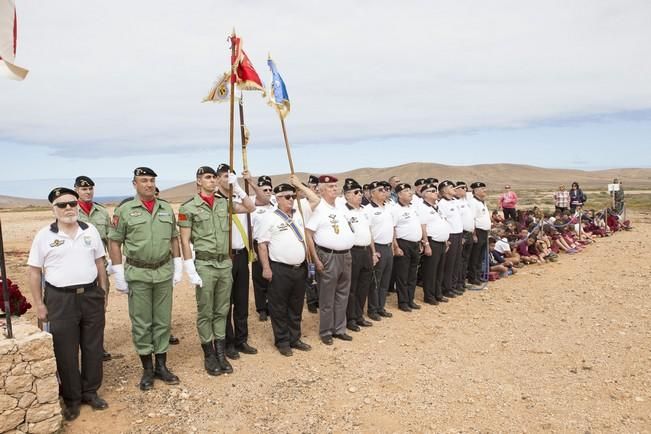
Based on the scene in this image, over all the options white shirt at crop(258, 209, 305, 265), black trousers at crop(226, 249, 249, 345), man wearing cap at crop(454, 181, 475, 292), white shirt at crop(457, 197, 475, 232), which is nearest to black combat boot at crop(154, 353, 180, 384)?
black trousers at crop(226, 249, 249, 345)

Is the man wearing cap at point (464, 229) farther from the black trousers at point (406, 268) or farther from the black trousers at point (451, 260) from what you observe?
the black trousers at point (406, 268)

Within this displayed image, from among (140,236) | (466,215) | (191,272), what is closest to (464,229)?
(466,215)

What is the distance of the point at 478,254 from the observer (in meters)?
9.49

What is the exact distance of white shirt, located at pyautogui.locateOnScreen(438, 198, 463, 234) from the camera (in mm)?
8398

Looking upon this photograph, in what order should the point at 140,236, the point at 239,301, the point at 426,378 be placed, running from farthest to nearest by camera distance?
the point at 239,301
the point at 426,378
the point at 140,236

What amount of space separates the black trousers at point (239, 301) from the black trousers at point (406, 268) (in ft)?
9.34

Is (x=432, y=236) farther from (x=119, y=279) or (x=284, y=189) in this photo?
(x=119, y=279)

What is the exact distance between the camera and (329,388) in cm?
488

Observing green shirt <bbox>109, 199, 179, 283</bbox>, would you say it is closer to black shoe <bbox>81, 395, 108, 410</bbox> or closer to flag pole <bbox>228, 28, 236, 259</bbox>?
flag pole <bbox>228, 28, 236, 259</bbox>

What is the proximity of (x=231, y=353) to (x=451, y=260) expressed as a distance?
179 inches

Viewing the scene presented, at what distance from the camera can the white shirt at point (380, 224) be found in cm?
725

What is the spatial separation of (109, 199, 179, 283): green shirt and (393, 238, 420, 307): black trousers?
4.04 metres

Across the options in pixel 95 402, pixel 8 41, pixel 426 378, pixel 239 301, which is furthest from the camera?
pixel 239 301

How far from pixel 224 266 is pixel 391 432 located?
2.39 meters
